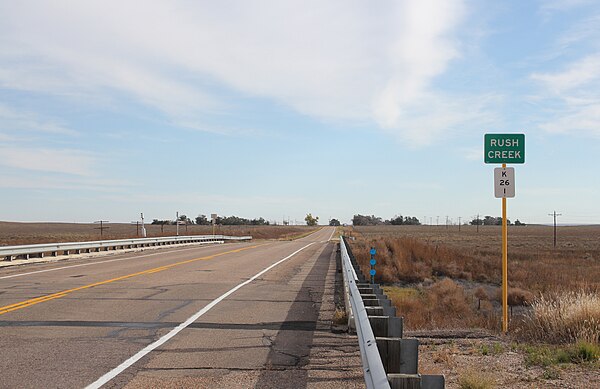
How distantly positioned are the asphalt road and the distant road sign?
13.0 ft

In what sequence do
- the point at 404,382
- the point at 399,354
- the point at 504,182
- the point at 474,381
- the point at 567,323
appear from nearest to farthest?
the point at 404,382 < the point at 399,354 < the point at 474,381 < the point at 567,323 < the point at 504,182

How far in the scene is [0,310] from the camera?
37.8 feet

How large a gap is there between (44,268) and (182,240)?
2502 centimetres

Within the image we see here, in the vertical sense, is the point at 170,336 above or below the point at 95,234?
below

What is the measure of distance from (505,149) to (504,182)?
63 cm

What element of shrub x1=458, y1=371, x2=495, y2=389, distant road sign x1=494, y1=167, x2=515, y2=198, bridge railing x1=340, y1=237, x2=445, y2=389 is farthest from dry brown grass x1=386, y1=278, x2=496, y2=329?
shrub x1=458, y1=371, x2=495, y2=389

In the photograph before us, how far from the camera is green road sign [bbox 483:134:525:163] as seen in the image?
1105 centimetres

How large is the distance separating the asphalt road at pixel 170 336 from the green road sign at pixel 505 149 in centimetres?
437

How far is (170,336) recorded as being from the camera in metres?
9.24

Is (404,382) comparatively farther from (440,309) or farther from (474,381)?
(440,309)

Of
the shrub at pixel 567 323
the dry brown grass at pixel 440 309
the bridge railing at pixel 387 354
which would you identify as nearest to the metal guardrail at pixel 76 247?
the dry brown grass at pixel 440 309

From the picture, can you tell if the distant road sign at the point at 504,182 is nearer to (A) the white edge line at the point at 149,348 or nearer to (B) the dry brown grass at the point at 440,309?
(B) the dry brown grass at the point at 440,309

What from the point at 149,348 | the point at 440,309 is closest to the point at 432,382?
the point at 149,348

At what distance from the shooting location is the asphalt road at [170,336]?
6.96 meters
